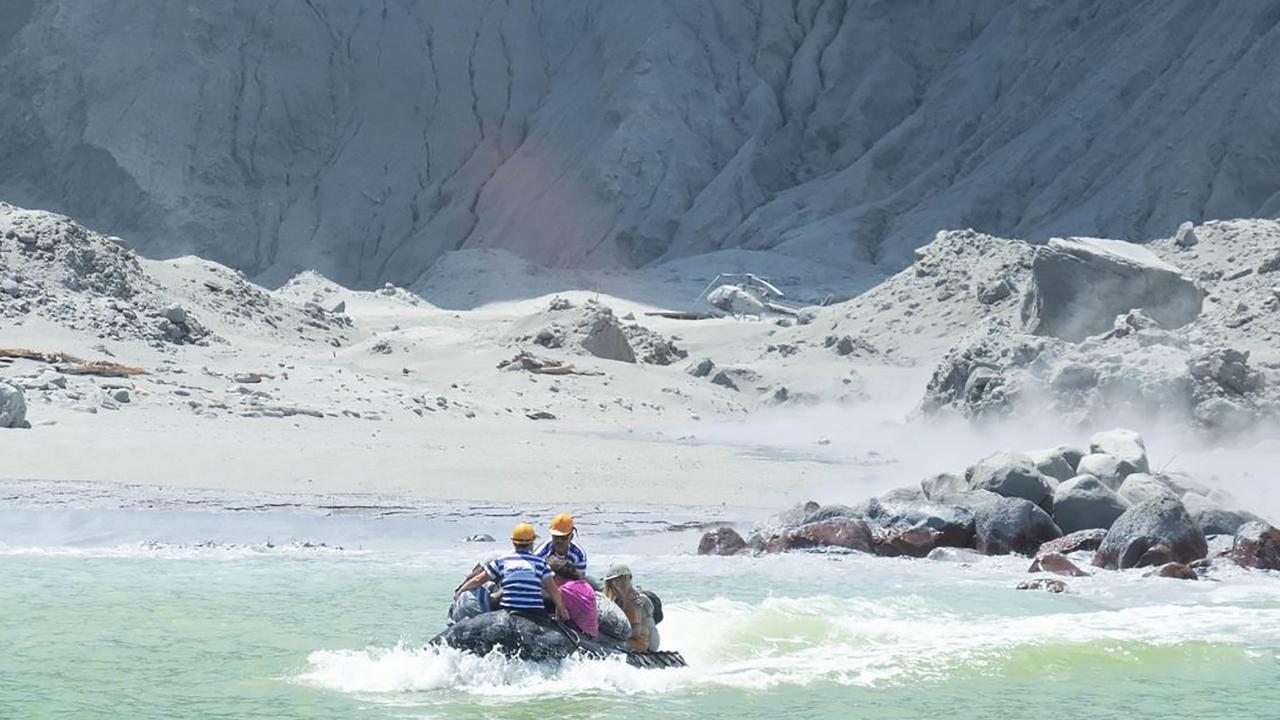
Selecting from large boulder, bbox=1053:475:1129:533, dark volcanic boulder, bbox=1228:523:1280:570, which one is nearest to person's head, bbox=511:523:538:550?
dark volcanic boulder, bbox=1228:523:1280:570

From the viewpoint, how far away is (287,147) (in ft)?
242

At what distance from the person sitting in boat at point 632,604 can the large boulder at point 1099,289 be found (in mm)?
19185

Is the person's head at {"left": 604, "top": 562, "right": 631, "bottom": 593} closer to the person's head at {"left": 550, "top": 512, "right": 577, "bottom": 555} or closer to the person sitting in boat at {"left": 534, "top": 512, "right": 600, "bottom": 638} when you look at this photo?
the person sitting in boat at {"left": 534, "top": 512, "right": 600, "bottom": 638}

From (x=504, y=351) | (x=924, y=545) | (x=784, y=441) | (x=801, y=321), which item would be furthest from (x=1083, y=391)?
(x=801, y=321)

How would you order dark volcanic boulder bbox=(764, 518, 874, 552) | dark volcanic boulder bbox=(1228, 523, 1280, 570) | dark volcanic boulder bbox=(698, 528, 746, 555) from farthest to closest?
dark volcanic boulder bbox=(764, 518, 874, 552) → dark volcanic boulder bbox=(698, 528, 746, 555) → dark volcanic boulder bbox=(1228, 523, 1280, 570)

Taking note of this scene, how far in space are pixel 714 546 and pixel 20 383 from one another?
462 inches

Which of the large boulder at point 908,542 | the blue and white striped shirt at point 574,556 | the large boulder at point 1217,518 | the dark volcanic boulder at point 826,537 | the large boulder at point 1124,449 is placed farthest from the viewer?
the large boulder at point 1124,449

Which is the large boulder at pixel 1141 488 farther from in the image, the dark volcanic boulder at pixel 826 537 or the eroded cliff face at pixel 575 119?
the eroded cliff face at pixel 575 119

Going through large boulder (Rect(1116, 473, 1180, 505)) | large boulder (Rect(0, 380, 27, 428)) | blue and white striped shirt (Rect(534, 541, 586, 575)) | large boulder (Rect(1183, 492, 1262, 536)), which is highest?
large boulder (Rect(0, 380, 27, 428))

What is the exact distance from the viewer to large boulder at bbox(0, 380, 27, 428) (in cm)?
2305

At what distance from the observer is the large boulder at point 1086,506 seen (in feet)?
63.7

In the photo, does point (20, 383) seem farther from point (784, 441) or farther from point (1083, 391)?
point (1083, 391)

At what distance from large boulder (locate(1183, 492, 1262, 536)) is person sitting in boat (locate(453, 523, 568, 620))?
9.36 metres

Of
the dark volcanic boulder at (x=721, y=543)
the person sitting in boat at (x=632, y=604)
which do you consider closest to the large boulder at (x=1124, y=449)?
the dark volcanic boulder at (x=721, y=543)
